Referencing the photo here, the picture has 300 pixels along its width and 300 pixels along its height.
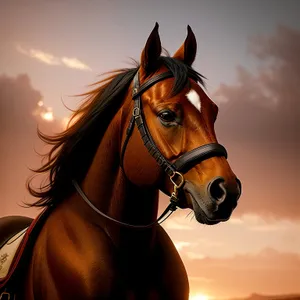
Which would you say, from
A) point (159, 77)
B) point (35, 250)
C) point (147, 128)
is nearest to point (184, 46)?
point (159, 77)

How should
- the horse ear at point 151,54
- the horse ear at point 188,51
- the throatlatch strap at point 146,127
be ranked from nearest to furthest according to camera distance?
the throatlatch strap at point 146,127 < the horse ear at point 151,54 < the horse ear at point 188,51

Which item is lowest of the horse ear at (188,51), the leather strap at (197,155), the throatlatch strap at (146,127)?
the leather strap at (197,155)

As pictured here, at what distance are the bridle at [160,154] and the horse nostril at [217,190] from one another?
78mm

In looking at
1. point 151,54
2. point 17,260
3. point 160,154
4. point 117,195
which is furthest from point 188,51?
point 17,260

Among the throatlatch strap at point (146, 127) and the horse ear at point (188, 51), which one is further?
the horse ear at point (188, 51)

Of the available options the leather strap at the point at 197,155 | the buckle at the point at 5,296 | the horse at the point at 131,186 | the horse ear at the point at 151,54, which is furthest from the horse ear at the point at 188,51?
the buckle at the point at 5,296

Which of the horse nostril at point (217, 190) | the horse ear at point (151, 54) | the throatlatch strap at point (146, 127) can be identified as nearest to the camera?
the horse nostril at point (217, 190)

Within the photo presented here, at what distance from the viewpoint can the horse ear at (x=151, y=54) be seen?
1.42 m

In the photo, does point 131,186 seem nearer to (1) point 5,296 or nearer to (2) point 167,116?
(2) point 167,116

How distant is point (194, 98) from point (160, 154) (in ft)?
0.61

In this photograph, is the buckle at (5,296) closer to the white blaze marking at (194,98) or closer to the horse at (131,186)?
the horse at (131,186)

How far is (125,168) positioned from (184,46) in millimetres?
454

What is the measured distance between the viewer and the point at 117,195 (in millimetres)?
1412

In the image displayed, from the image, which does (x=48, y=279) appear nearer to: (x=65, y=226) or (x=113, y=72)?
(x=65, y=226)
